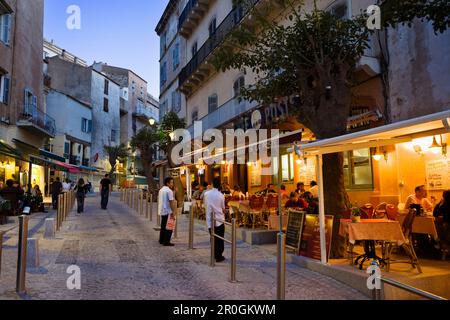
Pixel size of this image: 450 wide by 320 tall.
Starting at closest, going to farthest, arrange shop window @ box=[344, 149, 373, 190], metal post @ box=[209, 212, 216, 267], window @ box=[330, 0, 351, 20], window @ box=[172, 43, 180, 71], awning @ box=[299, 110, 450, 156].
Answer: awning @ box=[299, 110, 450, 156]
metal post @ box=[209, 212, 216, 267]
shop window @ box=[344, 149, 373, 190]
window @ box=[330, 0, 351, 20]
window @ box=[172, 43, 180, 71]

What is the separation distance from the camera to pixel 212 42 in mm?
21234

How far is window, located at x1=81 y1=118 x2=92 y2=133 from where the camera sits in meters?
44.2

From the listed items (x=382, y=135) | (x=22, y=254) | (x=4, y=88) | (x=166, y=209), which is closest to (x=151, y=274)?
(x=22, y=254)

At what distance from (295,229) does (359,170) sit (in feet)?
15.0

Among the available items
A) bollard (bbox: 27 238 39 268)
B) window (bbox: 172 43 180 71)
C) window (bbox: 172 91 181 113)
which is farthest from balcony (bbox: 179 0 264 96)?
bollard (bbox: 27 238 39 268)

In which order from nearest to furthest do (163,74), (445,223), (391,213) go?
1. (445,223)
2. (391,213)
3. (163,74)

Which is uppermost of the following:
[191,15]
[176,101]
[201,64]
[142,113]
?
[142,113]

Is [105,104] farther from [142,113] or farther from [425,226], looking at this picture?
[425,226]

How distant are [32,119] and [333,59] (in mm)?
19828

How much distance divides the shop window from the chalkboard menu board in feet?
13.1

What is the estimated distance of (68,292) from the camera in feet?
19.2

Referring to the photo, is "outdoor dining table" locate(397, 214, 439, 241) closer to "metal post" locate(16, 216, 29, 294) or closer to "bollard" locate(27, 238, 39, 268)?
"metal post" locate(16, 216, 29, 294)
